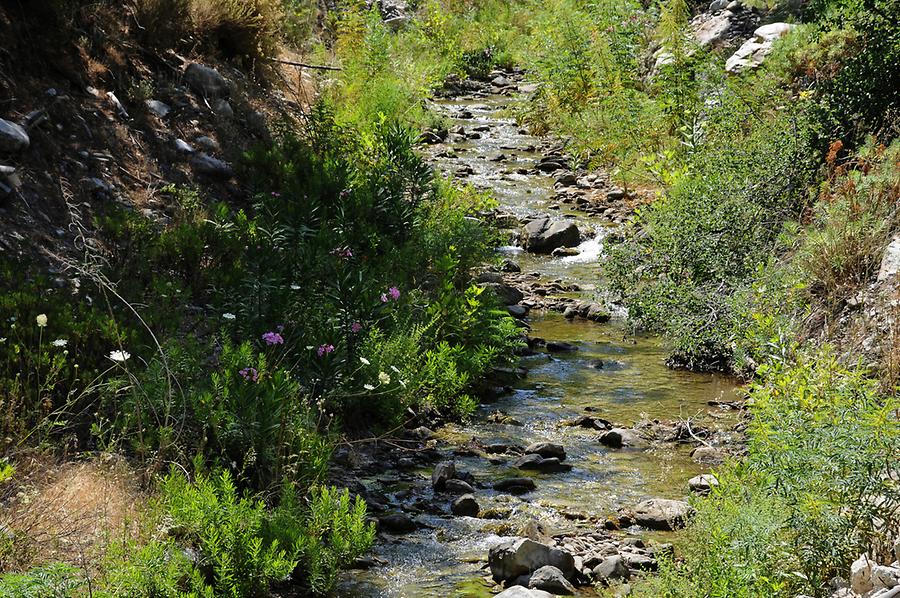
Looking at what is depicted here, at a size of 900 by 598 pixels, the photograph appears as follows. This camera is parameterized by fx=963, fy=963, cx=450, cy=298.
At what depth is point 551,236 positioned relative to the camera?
1141 cm

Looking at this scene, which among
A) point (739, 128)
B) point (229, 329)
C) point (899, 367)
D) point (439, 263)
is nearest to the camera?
point (899, 367)

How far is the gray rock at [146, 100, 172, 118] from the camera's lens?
859 centimetres

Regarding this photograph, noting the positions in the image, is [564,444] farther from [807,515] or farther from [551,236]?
[551,236]

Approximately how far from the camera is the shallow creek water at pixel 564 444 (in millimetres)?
5047

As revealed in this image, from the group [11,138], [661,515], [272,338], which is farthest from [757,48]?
[11,138]

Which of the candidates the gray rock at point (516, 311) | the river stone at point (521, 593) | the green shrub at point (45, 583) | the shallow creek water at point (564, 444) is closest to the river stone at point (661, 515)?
the shallow creek water at point (564, 444)

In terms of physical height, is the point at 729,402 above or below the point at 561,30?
below

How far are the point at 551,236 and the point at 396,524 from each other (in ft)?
21.3

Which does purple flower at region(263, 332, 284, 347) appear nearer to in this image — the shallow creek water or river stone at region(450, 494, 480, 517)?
the shallow creek water

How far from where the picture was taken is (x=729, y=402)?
7.48 meters

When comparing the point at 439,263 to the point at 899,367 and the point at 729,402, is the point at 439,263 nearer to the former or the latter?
the point at 729,402

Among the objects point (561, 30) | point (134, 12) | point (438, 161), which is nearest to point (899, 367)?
point (134, 12)

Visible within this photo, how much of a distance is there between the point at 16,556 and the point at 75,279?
7.86 feet

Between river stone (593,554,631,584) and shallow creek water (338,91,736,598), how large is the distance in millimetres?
570
